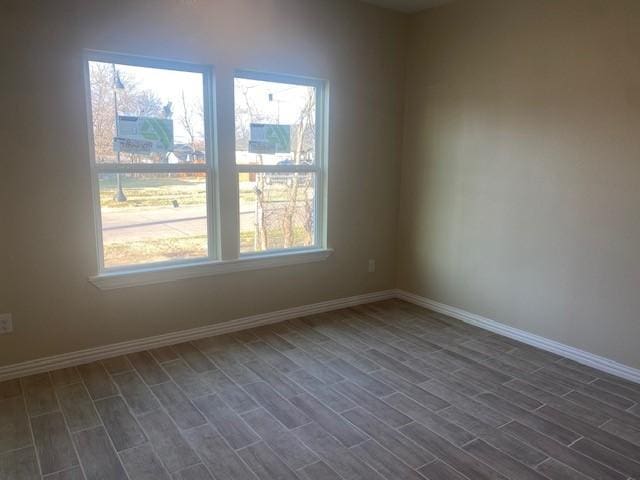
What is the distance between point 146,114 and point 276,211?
1.25m

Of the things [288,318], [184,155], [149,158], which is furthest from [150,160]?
[288,318]

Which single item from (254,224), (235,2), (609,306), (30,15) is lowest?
(609,306)

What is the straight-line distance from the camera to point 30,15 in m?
2.69

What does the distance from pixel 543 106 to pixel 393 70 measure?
1.44 m

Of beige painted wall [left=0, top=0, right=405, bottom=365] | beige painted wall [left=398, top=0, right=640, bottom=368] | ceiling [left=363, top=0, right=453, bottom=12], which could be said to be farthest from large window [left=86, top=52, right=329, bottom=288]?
beige painted wall [left=398, top=0, right=640, bottom=368]

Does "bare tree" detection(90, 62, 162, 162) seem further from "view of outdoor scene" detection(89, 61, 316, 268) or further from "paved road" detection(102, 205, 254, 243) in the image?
"paved road" detection(102, 205, 254, 243)

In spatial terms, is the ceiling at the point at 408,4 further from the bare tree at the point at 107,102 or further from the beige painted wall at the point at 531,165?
the bare tree at the point at 107,102

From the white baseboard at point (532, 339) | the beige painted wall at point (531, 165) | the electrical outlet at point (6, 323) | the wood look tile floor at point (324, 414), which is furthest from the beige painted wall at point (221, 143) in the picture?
the white baseboard at point (532, 339)

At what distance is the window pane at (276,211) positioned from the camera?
372 centimetres

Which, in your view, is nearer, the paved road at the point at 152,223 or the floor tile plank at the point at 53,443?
the floor tile plank at the point at 53,443

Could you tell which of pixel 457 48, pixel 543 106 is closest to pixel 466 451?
pixel 543 106

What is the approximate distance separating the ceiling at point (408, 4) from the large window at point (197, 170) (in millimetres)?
916

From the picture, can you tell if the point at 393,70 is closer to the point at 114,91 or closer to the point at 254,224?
the point at 254,224

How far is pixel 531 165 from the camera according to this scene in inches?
135
